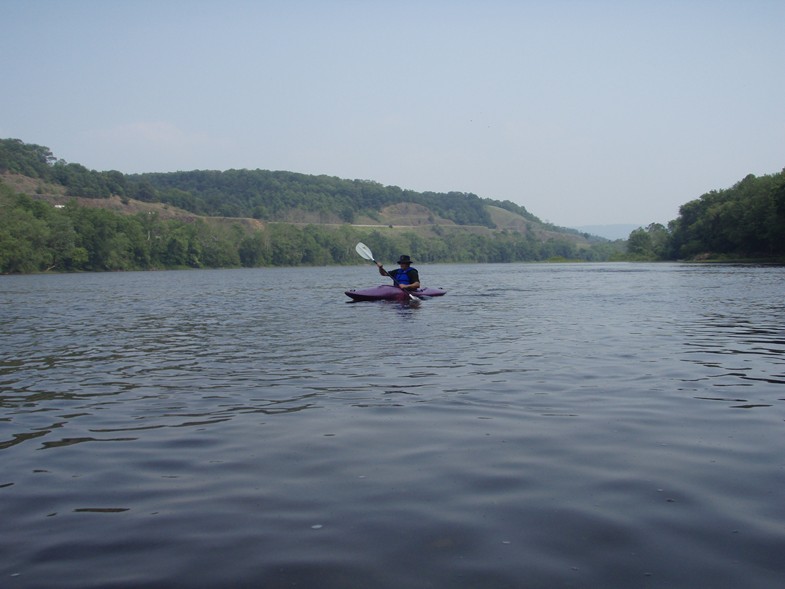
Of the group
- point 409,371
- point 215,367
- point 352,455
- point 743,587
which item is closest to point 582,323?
point 409,371

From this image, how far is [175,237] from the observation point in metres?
113

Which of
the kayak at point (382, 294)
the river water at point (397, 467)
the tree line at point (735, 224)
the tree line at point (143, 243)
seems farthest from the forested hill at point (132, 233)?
the river water at point (397, 467)

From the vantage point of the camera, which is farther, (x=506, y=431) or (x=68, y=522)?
(x=506, y=431)

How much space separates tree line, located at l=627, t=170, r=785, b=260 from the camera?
246ft

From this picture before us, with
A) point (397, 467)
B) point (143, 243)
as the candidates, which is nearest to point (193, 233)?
point (143, 243)

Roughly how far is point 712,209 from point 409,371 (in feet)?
297

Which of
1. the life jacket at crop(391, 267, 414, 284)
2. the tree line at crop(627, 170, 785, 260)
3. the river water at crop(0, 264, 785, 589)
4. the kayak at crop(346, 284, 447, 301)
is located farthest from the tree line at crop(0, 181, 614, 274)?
the river water at crop(0, 264, 785, 589)

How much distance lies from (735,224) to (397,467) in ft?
299

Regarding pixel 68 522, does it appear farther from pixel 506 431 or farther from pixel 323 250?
pixel 323 250

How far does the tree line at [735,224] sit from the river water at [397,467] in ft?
225

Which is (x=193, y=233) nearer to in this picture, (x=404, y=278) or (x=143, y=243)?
(x=143, y=243)

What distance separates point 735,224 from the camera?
86.1 metres

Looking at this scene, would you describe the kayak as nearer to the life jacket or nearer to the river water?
the life jacket

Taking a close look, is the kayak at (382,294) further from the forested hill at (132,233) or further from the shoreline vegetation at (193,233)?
the forested hill at (132,233)
